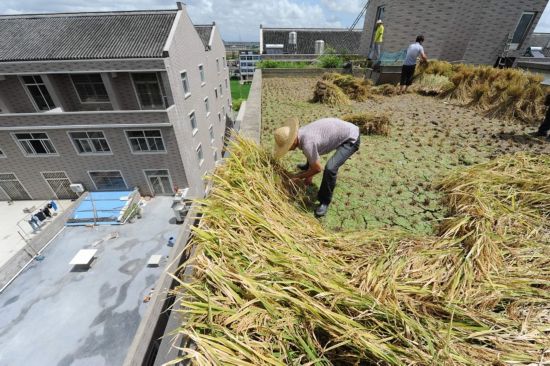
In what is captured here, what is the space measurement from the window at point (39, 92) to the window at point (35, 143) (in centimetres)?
286

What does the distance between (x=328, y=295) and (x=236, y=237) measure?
0.88m

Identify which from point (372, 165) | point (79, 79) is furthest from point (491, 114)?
point (79, 79)

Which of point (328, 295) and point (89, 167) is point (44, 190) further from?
point (328, 295)

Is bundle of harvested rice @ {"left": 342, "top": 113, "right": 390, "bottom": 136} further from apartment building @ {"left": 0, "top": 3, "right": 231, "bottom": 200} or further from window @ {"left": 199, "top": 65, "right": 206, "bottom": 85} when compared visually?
window @ {"left": 199, "top": 65, "right": 206, "bottom": 85}

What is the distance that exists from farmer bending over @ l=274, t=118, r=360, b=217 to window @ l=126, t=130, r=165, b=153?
40.3 feet

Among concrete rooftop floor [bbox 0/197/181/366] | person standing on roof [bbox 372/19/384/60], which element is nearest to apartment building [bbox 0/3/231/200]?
concrete rooftop floor [bbox 0/197/181/366]

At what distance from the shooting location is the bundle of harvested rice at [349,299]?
1.28 metres

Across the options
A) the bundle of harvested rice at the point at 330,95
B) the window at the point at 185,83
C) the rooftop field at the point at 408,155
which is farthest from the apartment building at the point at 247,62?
the rooftop field at the point at 408,155

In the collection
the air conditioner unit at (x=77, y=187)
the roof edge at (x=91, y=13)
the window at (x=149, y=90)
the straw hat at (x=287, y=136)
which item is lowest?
the air conditioner unit at (x=77, y=187)

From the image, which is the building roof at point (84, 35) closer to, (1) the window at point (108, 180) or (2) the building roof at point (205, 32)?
(1) the window at point (108, 180)

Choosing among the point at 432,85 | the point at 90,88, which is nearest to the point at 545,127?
the point at 432,85

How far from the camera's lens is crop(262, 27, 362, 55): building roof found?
1595 inches

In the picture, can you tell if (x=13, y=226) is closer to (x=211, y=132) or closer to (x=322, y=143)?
(x=211, y=132)

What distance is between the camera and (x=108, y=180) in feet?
46.6
